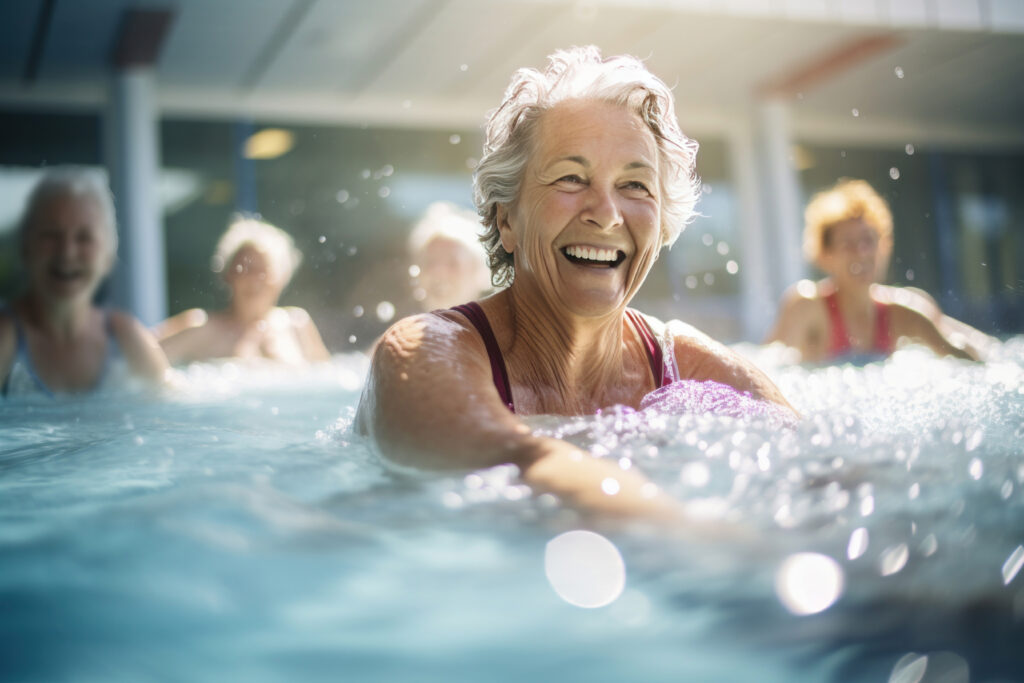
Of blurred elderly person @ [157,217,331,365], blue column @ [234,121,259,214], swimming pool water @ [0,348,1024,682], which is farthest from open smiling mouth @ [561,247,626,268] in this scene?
blue column @ [234,121,259,214]

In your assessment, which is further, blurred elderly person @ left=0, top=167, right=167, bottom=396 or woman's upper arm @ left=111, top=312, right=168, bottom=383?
woman's upper arm @ left=111, top=312, right=168, bottom=383

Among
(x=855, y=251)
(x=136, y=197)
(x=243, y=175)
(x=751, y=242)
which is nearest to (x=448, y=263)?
(x=855, y=251)

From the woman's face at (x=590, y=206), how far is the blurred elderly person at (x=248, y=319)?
4.26 m

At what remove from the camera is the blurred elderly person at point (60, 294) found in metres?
3.70

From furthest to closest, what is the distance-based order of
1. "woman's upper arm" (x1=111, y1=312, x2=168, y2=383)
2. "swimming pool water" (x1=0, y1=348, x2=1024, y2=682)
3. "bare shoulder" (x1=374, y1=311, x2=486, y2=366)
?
"woman's upper arm" (x1=111, y1=312, x2=168, y2=383) < "bare shoulder" (x1=374, y1=311, x2=486, y2=366) < "swimming pool water" (x1=0, y1=348, x2=1024, y2=682)

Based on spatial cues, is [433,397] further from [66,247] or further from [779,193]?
[779,193]

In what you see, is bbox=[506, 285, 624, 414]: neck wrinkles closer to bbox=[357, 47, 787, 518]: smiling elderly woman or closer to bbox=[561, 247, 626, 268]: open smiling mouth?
bbox=[357, 47, 787, 518]: smiling elderly woman

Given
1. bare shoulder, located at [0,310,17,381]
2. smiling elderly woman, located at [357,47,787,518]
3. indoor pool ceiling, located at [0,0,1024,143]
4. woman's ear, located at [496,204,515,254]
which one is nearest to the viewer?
smiling elderly woman, located at [357,47,787,518]

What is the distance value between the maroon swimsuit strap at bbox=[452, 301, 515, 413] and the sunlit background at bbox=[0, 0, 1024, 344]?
21.4 feet

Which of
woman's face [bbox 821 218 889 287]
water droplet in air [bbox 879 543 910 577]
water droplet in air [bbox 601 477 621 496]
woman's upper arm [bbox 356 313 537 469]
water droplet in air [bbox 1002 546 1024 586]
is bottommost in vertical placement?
water droplet in air [bbox 1002 546 1024 586]

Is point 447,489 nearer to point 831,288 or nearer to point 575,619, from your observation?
point 575,619

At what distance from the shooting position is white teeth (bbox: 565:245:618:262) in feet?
6.72

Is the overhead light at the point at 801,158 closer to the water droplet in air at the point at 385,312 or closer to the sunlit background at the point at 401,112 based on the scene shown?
the sunlit background at the point at 401,112

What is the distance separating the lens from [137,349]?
4.08 m
